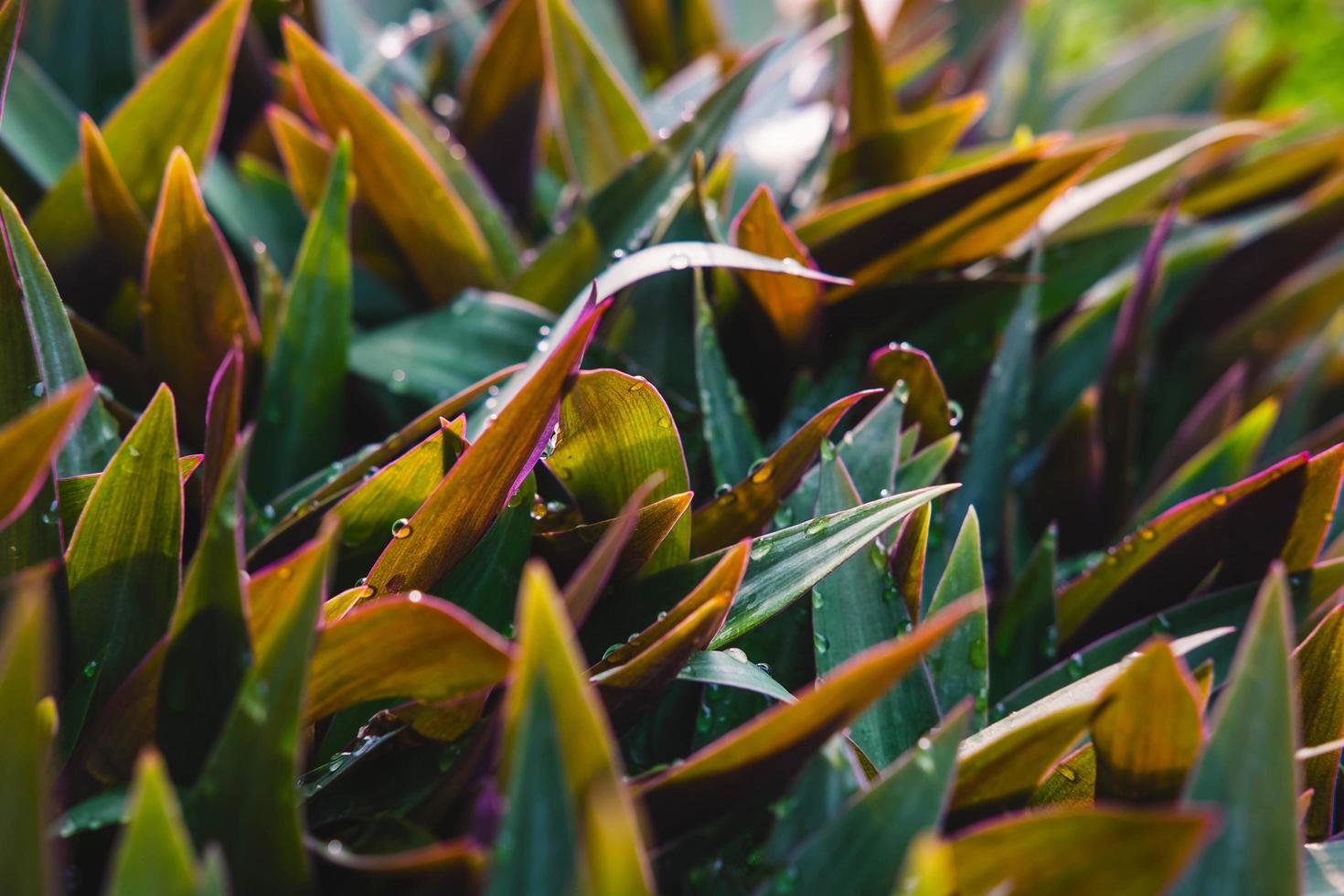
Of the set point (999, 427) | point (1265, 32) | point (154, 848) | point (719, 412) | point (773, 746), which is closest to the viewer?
point (154, 848)

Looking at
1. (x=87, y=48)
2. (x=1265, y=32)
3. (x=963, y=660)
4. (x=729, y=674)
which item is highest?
(x=87, y=48)

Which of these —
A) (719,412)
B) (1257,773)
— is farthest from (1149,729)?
(719,412)

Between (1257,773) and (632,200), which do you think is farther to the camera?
(632,200)

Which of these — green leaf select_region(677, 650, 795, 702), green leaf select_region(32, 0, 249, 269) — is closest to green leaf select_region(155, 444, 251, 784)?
green leaf select_region(677, 650, 795, 702)

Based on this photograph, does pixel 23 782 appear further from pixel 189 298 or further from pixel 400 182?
pixel 400 182

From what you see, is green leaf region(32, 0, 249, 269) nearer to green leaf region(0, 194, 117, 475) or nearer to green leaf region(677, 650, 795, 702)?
green leaf region(0, 194, 117, 475)

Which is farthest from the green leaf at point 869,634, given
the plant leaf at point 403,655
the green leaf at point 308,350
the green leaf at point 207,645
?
the green leaf at point 308,350

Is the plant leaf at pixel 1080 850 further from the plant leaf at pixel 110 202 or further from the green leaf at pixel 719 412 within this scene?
the plant leaf at pixel 110 202
